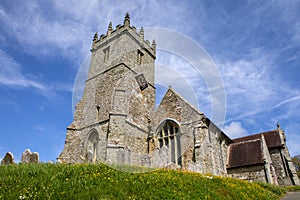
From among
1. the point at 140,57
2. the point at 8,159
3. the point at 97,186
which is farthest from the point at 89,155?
the point at 97,186

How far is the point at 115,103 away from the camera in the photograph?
1652 centimetres

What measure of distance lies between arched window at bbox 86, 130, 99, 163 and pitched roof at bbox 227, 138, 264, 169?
12.6 metres

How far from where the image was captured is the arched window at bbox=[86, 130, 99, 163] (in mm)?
16984

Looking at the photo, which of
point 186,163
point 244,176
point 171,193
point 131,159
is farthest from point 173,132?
point 171,193

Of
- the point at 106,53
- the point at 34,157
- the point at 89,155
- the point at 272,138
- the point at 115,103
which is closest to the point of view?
the point at 34,157

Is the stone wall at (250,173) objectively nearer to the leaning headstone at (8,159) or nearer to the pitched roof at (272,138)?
the pitched roof at (272,138)

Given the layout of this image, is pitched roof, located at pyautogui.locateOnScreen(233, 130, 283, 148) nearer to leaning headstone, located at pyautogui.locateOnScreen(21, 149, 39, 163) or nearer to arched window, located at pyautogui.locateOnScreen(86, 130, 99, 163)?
arched window, located at pyautogui.locateOnScreen(86, 130, 99, 163)

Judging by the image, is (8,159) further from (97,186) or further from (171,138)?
(171,138)

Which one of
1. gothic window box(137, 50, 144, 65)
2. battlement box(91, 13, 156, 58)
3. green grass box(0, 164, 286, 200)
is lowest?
green grass box(0, 164, 286, 200)

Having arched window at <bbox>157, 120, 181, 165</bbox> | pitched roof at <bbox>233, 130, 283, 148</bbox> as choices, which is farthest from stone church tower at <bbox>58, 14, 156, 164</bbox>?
pitched roof at <bbox>233, 130, 283, 148</bbox>

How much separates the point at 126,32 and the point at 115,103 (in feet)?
25.8

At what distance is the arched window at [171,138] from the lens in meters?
16.2

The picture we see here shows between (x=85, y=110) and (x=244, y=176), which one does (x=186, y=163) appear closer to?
(x=244, y=176)

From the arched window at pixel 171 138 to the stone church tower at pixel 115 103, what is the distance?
4.76 feet
